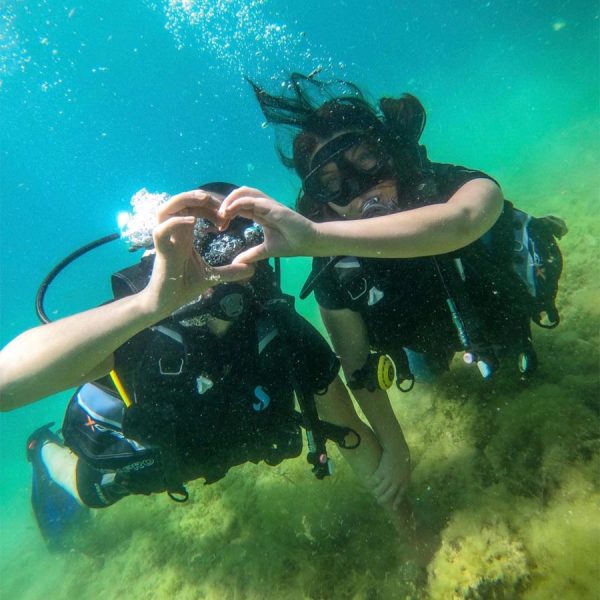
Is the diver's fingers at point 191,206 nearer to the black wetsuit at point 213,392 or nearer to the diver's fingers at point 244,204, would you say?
the diver's fingers at point 244,204

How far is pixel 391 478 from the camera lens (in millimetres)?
2826

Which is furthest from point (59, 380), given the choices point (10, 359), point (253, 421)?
point (253, 421)

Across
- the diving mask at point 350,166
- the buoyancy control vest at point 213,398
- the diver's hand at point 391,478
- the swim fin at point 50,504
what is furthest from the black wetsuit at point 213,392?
the swim fin at point 50,504

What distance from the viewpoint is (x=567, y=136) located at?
66.2 ft

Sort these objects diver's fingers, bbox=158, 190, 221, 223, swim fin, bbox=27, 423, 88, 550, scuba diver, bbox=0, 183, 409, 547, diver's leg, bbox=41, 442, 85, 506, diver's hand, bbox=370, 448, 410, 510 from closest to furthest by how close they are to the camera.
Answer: diver's fingers, bbox=158, 190, 221, 223, scuba diver, bbox=0, 183, 409, 547, diver's hand, bbox=370, 448, 410, 510, diver's leg, bbox=41, 442, 85, 506, swim fin, bbox=27, 423, 88, 550

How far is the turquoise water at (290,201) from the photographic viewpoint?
102 inches

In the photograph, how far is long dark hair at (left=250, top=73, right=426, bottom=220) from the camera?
265 centimetres

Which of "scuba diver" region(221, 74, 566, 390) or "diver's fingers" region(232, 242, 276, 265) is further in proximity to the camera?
"scuba diver" region(221, 74, 566, 390)

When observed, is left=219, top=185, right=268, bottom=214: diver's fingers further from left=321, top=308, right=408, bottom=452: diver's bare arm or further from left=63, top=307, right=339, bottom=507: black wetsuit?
left=321, top=308, right=408, bottom=452: diver's bare arm

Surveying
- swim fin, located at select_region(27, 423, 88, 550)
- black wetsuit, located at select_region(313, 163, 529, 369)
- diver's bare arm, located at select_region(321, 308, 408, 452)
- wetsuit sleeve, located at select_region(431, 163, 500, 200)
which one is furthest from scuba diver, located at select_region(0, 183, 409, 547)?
swim fin, located at select_region(27, 423, 88, 550)

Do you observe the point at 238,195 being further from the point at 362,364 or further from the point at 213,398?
the point at 362,364

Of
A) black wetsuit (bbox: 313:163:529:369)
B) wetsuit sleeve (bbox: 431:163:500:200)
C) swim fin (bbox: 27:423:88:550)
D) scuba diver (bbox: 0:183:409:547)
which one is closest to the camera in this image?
scuba diver (bbox: 0:183:409:547)

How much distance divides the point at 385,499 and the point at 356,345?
118 cm

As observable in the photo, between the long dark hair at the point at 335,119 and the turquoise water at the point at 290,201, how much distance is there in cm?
33
